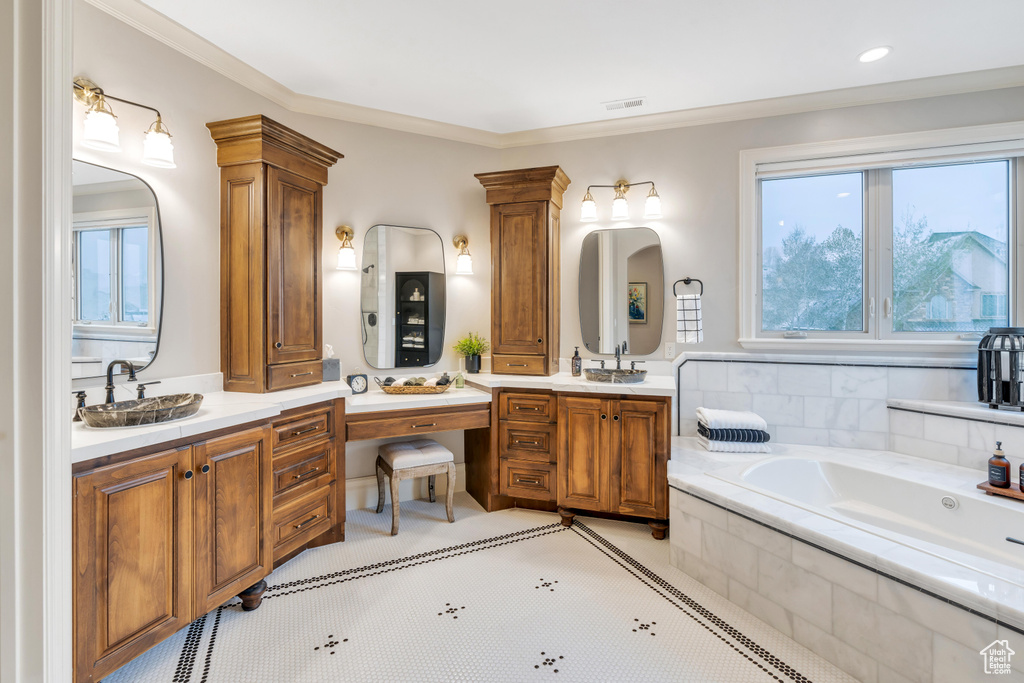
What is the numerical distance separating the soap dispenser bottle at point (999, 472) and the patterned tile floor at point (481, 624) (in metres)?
1.35

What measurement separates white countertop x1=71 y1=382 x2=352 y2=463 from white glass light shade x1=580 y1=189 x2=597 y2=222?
81.5 inches

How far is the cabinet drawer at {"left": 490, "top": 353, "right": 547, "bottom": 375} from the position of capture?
3.34 m

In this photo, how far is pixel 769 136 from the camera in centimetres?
316

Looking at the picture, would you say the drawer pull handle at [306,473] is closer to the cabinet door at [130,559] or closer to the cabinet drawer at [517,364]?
the cabinet door at [130,559]

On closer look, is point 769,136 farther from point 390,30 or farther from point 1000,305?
point 390,30

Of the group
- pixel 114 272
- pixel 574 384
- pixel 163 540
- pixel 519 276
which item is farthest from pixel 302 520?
pixel 519 276

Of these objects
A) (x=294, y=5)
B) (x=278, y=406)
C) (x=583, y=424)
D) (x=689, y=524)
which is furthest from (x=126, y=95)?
(x=689, y=524)

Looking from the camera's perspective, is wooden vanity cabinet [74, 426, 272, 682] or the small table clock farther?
the small table clock

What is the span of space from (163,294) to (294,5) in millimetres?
1531

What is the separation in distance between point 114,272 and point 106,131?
0.61 m

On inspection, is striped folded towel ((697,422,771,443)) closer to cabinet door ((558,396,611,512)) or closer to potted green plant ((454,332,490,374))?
cabinet door ((558,396,611,512))

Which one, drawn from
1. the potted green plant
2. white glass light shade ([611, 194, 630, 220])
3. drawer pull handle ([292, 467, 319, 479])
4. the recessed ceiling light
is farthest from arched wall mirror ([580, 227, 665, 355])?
drawer pull handle ([292, 467, 319, 479])

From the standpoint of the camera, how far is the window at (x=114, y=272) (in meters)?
2.04

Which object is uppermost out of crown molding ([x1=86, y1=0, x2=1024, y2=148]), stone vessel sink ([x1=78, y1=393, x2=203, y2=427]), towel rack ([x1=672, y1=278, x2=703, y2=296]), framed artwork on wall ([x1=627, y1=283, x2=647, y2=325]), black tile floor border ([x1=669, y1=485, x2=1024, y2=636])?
crown molding ([x1=86, y1=0, x2=1024, y2=148])
